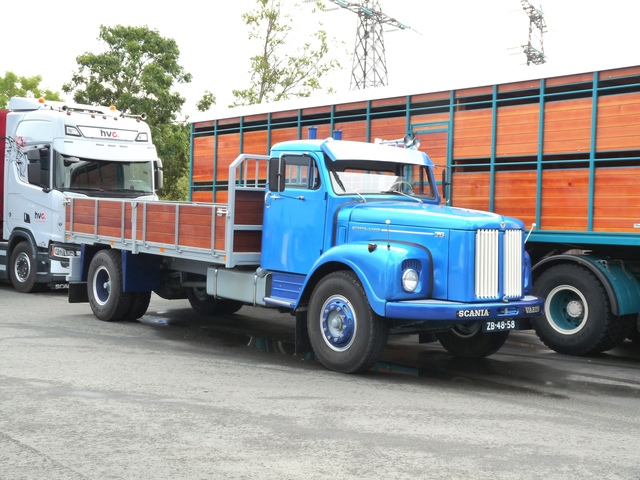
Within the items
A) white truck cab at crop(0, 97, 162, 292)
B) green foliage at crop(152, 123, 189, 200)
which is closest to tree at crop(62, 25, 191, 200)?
green foliage at crop(152, 123, 189, 200)

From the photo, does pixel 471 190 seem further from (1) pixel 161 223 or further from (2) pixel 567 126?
(1) pixel 161 223

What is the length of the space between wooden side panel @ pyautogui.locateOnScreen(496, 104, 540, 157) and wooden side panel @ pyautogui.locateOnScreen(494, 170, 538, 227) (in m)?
0.29

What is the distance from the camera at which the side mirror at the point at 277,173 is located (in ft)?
31.3

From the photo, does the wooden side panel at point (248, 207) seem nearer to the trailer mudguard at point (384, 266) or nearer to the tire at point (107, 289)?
the trailer mudguard at point (384, 266)

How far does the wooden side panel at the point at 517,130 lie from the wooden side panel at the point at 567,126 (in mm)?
167

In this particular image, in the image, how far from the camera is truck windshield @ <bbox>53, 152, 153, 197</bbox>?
51.6ft

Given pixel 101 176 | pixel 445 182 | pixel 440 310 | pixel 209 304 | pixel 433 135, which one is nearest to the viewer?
pixel 440 310

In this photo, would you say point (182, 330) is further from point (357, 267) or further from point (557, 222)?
point (557, 222)

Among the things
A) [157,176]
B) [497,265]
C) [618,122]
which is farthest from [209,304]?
[618,122]

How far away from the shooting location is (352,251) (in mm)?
8586

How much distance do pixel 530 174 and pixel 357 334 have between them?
3772 mm

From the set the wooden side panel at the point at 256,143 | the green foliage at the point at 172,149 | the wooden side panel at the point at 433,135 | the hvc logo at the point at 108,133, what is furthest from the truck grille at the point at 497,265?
the green foliage at the point at 172,149

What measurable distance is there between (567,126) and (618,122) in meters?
0.69

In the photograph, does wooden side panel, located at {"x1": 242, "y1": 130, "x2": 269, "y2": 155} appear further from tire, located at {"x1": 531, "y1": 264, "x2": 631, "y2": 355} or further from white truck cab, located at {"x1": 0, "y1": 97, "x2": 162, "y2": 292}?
tire, located at {"x1": 531, "y1": 264, "x2": 631, "y2": 355}
